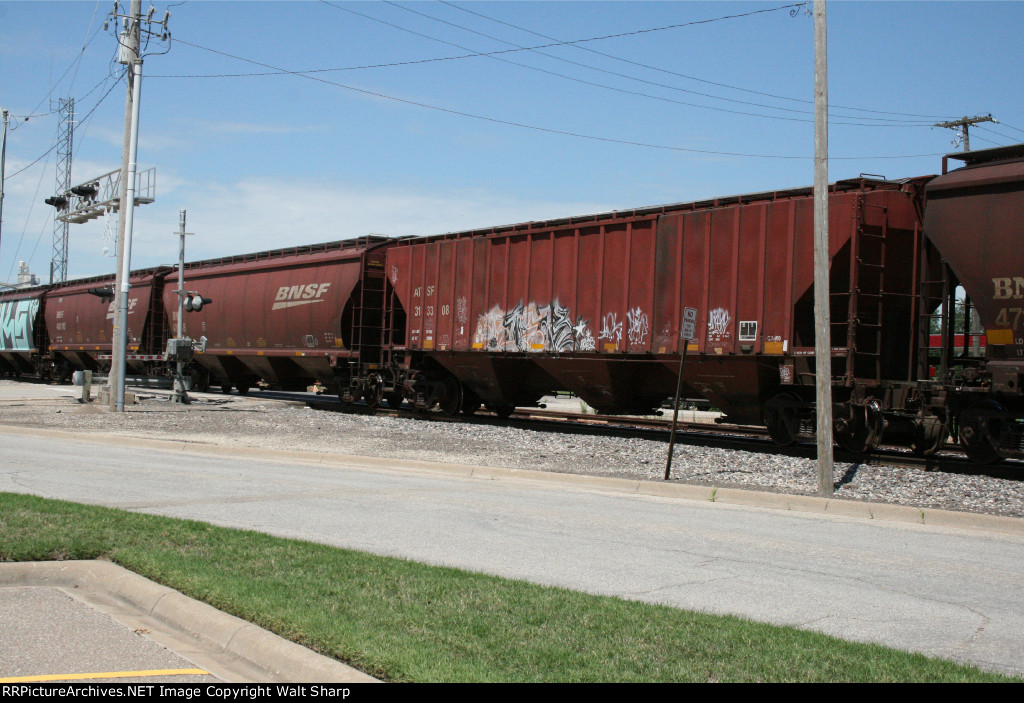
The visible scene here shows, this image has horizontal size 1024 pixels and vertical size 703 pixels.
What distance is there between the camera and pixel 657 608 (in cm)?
566

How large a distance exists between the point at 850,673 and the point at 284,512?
21.3 ft

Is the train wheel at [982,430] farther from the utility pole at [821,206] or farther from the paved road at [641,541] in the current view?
the paved road at [641,541]

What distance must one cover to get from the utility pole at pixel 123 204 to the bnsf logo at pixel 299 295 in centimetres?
466

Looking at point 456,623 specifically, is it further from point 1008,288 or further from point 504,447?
point 504,447

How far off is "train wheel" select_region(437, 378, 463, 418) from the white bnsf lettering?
13055 mm

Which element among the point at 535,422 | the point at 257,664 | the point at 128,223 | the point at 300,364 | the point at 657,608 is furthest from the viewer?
the point at 300,364

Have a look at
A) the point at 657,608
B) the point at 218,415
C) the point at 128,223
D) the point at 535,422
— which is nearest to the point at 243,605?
the point at 657,608

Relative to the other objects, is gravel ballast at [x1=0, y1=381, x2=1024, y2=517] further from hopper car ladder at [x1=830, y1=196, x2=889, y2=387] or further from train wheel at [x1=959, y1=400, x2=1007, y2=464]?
hopper car ladder at [x1=830, y1=196, x2=889, y2=387]

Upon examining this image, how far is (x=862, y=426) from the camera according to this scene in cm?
1466

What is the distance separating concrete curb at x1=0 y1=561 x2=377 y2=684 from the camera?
450 centimetres

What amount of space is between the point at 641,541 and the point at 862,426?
7.56 meters

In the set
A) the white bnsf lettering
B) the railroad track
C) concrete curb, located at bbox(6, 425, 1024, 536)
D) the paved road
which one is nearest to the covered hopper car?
the white bnsf lettering

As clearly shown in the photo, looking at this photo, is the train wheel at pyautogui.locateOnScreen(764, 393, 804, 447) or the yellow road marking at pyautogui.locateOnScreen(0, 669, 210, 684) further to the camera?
the train wheel at pyautogui.locateOnScreen(764, 393, 804, 447)

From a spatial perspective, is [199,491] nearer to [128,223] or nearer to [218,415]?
[218,415]
